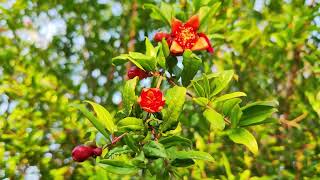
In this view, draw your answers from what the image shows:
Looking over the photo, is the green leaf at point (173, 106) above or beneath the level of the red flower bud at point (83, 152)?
above

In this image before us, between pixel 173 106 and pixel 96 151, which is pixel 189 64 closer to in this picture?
pixel 173 106

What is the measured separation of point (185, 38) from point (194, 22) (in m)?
0.13

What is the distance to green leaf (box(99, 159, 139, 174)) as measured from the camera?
1.21 metres

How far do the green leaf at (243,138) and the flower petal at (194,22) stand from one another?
361mm

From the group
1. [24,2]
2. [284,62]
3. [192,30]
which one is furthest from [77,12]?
[192,30]

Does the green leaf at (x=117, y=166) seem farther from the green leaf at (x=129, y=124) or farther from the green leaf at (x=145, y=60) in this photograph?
the green leaf at (x=145, y=60)

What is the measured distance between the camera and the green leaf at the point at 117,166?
1.21 metres

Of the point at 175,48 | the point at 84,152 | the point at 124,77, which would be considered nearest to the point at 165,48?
the point at 175,48

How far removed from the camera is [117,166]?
1223 mm

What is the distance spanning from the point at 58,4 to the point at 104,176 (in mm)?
1834

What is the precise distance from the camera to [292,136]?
2.99 metres

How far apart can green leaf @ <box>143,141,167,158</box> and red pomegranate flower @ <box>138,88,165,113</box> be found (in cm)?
9

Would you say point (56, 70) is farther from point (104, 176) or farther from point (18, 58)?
point (104, 176)

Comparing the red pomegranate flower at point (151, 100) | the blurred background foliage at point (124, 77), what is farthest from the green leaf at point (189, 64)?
the blurred background foliage at point (124, 77)
